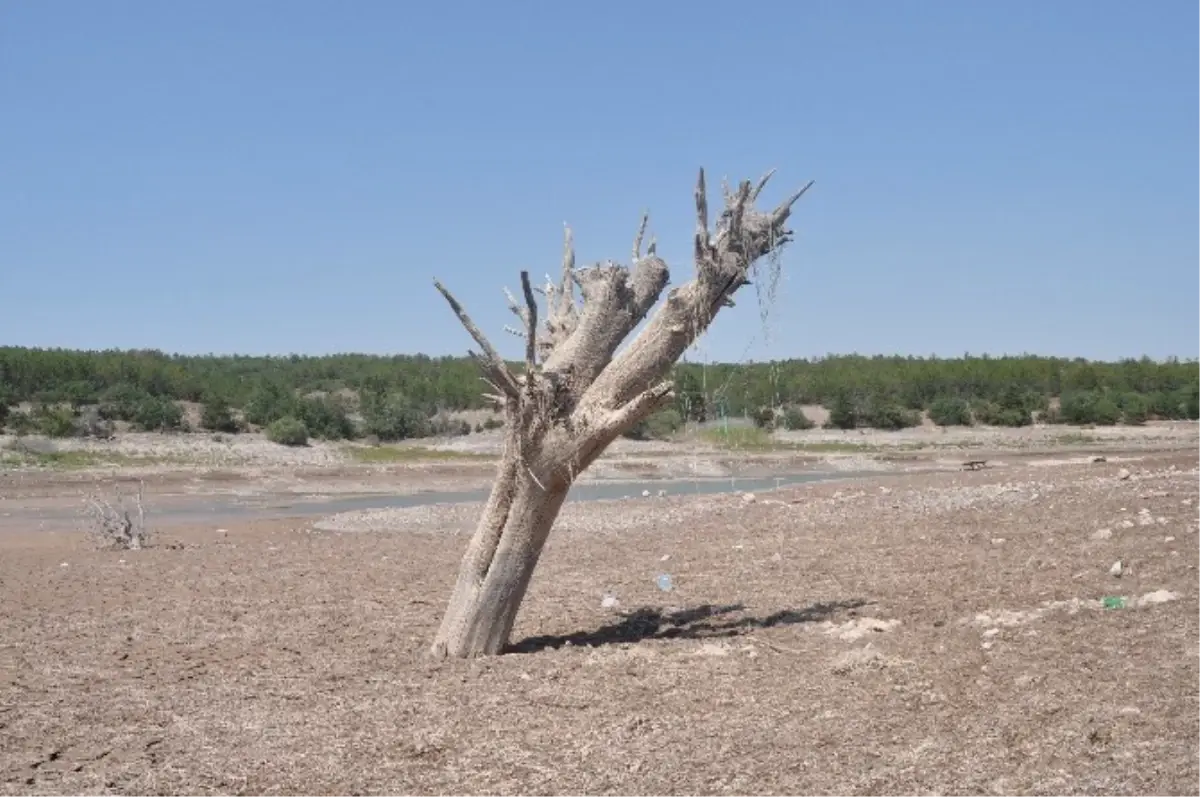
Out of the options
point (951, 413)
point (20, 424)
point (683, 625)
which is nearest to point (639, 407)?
point (683, 625)

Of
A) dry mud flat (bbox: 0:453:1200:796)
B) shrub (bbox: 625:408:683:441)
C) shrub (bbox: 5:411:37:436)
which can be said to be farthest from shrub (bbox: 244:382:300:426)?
dry mud flat (bbox: 0:453:1200:796)

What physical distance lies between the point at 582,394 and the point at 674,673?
7.56 ft

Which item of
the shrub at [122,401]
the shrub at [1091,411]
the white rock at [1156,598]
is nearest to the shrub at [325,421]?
the shrub at [122,401]

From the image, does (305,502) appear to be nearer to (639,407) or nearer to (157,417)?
(157,417)

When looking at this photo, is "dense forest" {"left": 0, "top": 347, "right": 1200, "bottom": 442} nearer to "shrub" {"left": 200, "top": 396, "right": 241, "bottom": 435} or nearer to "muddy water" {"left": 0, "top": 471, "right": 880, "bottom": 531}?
"shrub" {"left": 200, "top": 396, "right": 241, "bottom": 435}

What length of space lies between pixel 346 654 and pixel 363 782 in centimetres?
347

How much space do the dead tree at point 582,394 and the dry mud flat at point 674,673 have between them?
520 mm

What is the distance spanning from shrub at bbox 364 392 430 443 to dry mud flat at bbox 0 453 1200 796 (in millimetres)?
40363

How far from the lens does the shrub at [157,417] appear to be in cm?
4772

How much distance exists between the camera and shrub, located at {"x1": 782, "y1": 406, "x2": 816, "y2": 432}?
5697 cm

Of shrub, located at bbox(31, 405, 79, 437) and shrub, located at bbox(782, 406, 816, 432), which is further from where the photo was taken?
shrub, located at bbox(782, 406, 816, 432)

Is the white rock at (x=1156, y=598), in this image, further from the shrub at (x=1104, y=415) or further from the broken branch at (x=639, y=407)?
the shrub at (x=1104, y=415)

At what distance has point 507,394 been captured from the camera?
8680 mm

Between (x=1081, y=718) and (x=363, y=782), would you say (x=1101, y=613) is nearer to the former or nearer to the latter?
(x=1081, y=718)
